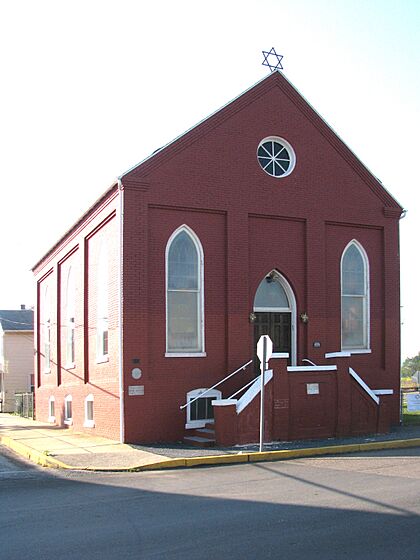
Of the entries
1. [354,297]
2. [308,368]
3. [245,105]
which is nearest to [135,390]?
[308,368]

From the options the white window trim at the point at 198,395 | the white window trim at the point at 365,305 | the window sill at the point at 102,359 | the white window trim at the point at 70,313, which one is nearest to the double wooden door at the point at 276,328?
the white window trim at the point at 365,305

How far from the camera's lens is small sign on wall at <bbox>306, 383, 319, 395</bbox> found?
18219 mm

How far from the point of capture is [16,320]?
52.1 meters

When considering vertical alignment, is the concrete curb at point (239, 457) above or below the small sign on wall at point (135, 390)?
below

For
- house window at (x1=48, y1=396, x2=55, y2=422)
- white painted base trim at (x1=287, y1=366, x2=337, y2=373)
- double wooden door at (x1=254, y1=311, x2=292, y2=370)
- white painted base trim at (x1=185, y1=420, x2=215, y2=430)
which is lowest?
house window at (x1=48, y1=396, x2=55, y2=422)

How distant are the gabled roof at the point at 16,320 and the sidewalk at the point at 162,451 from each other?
3112cm

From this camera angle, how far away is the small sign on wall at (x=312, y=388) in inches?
717

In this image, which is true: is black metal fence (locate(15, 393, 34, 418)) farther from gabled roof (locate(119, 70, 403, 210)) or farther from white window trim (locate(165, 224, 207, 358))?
gabled roof (locate(119, 70, 403, 210))

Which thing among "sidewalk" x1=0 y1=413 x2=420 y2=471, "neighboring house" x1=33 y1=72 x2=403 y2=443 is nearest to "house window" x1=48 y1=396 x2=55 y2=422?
"neighboring house" x1=33 y1=72 x2=403 y2=443

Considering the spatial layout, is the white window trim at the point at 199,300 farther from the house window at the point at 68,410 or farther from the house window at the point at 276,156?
the house window at the point at 68,410

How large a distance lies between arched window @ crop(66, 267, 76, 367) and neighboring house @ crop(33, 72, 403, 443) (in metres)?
1.31

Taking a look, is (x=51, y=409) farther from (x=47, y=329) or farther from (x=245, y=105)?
(x=245, y=105)

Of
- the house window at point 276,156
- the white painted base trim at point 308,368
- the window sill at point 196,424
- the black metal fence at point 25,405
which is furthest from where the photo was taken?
the black metal fence at point 25,405

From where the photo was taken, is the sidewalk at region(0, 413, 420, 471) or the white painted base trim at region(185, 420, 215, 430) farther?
the white painted base trim at region(185, 420, 215, 430)
